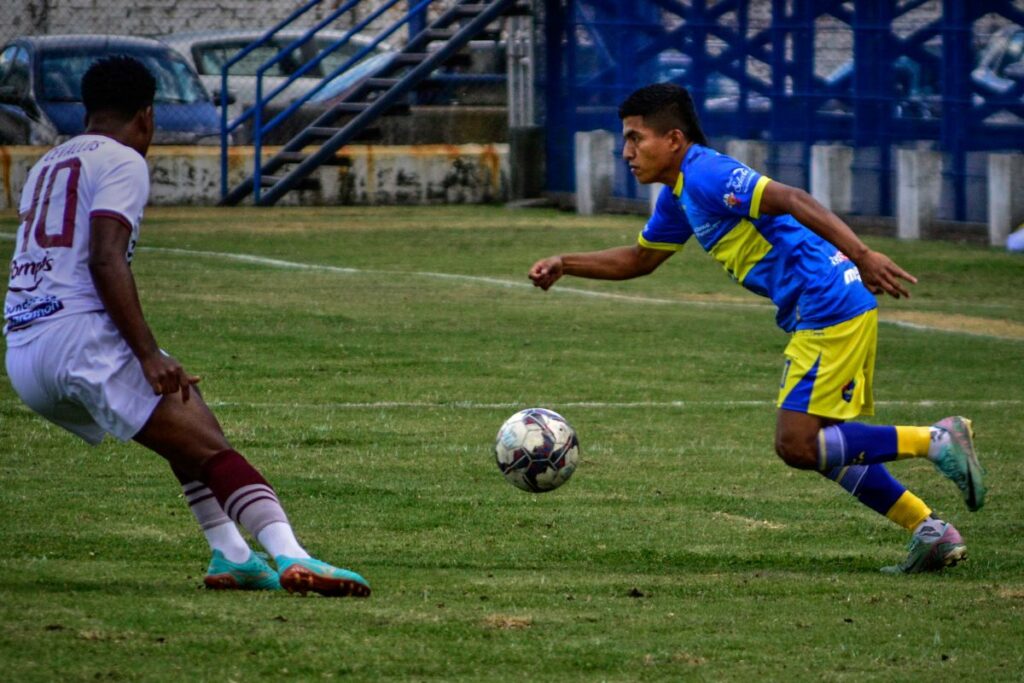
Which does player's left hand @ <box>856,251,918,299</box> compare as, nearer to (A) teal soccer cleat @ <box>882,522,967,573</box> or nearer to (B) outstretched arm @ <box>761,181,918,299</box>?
(B) outstretched arm @ <box>761,181,918,299</box>

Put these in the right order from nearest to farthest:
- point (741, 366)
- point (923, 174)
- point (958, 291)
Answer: point (741, 366) < point (958, 291) < point (923, 174)

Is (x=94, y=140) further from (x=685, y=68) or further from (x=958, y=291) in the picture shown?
(x=685, y=68)

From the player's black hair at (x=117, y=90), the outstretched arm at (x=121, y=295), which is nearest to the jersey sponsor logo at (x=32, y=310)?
the outstretched arm at (x=121, y=295)

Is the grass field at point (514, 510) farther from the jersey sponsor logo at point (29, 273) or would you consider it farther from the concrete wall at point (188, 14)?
the concrete wall at point (188, 14)

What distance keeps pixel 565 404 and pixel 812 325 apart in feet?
12.6

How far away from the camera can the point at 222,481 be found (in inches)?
216

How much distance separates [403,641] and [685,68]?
62.8 feet

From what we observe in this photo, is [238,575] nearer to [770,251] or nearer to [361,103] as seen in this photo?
[770,251]

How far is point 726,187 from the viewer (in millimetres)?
6266

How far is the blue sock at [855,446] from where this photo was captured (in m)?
6.27

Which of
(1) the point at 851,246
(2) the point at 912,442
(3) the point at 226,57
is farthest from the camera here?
(3) the point at 226,57

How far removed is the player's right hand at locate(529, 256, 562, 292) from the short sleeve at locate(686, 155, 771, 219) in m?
0.77

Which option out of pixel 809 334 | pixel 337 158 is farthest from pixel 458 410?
pixel 337 158

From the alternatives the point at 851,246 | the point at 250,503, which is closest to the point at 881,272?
the point at 851,246
